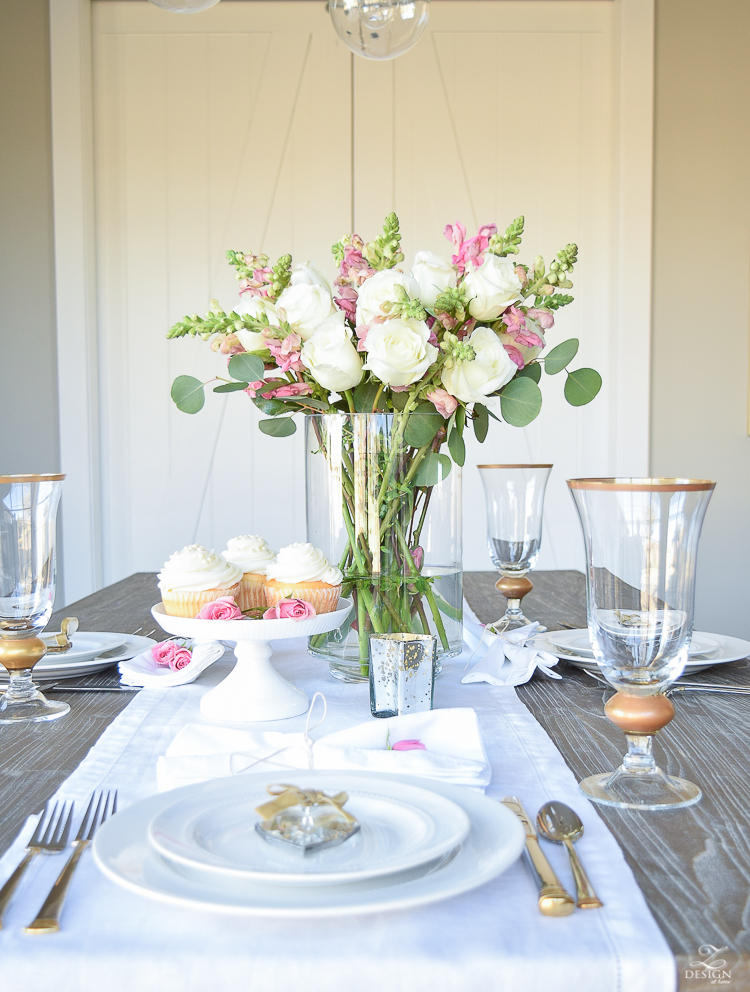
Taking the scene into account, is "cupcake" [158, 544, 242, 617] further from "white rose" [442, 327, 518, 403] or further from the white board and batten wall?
the white board and batten wall

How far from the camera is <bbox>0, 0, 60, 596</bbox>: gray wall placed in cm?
305

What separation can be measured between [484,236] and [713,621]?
258 centimetres

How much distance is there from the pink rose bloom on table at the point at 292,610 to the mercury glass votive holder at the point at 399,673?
74 millimetres

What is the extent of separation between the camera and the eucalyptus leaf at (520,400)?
1.03 metres

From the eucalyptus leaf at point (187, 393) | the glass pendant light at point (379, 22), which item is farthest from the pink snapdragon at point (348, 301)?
the glass pendant light at point (379, 22)

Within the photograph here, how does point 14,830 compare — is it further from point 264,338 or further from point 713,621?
point 713,621

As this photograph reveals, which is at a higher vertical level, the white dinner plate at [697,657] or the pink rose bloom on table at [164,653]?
the pink rose bloom on table at [164,653]

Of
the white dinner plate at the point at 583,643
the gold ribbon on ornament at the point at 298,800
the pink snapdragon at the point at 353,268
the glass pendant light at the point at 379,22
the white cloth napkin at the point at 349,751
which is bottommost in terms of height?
the white dinner plate at the point at 583,643

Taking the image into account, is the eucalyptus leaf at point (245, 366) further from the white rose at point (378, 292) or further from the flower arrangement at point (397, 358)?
the white rose at point (378, 292)

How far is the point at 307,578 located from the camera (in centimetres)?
96

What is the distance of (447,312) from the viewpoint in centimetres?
99

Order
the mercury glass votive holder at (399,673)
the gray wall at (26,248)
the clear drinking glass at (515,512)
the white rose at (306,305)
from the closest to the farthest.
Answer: the mercury glass votive holder at (399,673)
the white rose at (306,305)
the clear drinking glass at (515,512)
the gray wall at (26,248)

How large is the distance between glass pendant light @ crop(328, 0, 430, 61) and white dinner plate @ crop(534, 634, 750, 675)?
46.7 inches

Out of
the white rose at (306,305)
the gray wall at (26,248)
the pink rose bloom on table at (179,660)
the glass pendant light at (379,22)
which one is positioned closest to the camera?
the white rose at (306,305)
